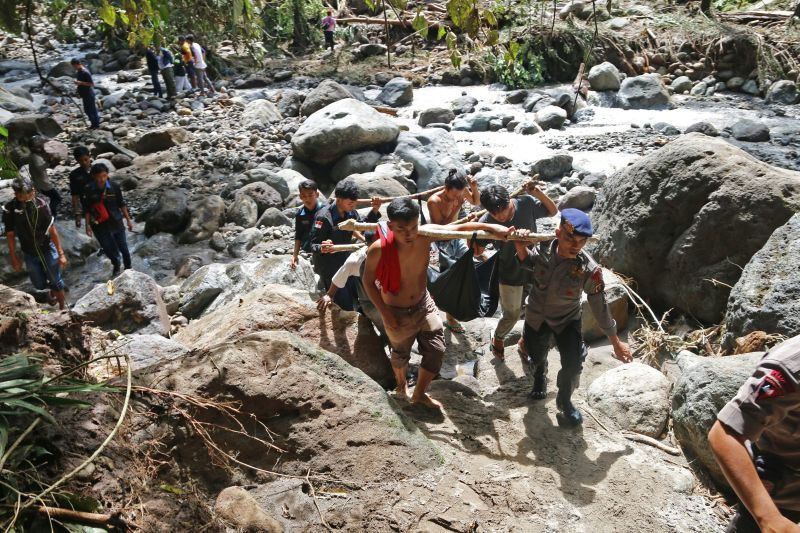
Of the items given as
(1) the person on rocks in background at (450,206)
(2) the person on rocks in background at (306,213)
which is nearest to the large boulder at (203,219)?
(2) the person on rocks in background at (306,213)

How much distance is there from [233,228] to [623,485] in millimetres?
8344

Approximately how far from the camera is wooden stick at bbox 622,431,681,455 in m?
3.94

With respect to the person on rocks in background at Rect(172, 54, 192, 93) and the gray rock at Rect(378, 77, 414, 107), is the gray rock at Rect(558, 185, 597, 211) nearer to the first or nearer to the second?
the gray rock at Rect(378, 77, 414, 107)

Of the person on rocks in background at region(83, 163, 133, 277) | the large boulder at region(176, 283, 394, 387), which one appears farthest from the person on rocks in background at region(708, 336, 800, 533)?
the person on rocks in background at region(83, 163, 133, 277)

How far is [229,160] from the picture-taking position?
1277 cm

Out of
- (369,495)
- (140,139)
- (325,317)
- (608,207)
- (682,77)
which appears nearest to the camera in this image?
(369,495)

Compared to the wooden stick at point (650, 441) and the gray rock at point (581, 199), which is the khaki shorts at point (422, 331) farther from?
the gray rock at point (581, 199)

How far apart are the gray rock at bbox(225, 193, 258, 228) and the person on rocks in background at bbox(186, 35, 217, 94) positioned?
7.03 metres

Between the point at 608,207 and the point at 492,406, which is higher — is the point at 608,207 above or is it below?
above

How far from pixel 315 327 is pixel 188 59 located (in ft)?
45.0

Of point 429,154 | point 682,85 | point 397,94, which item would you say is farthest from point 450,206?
point 682,85

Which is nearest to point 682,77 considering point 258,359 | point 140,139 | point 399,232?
point 140,139

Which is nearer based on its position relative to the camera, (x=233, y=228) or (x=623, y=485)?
(x=623, y=485)

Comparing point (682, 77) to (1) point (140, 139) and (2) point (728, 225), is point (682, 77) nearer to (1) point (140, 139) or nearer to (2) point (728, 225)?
(2) point (728, 225)
